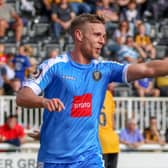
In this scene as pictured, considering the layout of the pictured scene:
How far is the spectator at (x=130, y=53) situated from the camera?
56.3ft

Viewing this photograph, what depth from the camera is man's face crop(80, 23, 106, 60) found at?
660 centimetres

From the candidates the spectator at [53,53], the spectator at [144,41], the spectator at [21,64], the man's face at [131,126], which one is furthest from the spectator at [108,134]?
the spectator at [144,41]

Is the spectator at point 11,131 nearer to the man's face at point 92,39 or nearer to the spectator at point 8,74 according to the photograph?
the spectator at point 8,74

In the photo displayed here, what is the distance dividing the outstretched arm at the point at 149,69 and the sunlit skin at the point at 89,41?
33 cm

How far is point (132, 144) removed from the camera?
513 inches

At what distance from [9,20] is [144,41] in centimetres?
329

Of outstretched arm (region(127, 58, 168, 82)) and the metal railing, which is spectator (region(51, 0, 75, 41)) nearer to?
the metal railing

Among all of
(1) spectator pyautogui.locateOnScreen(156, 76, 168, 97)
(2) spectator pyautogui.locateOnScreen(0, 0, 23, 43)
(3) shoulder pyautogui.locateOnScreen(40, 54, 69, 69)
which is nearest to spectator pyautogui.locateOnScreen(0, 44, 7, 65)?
(2) spectator pyautogui.locateOnScreen(0, 0, 23, 43)

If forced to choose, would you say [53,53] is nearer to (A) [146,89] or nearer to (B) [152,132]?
(A) [146,89]

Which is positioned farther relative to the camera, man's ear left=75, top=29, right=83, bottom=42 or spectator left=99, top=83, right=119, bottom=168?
spectator left=99, top=83, right=119, bottom=168

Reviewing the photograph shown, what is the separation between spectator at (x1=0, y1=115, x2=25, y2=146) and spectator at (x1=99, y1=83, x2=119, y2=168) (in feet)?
9.84

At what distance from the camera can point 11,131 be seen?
44.1 ft

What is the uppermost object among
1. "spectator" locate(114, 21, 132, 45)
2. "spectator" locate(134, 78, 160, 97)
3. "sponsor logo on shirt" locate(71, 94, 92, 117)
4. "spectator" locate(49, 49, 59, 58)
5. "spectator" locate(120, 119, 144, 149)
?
"sponsor logo on shirt" locate(71, 94, 92, 117)

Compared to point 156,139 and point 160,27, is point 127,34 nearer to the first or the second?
point 160,27
